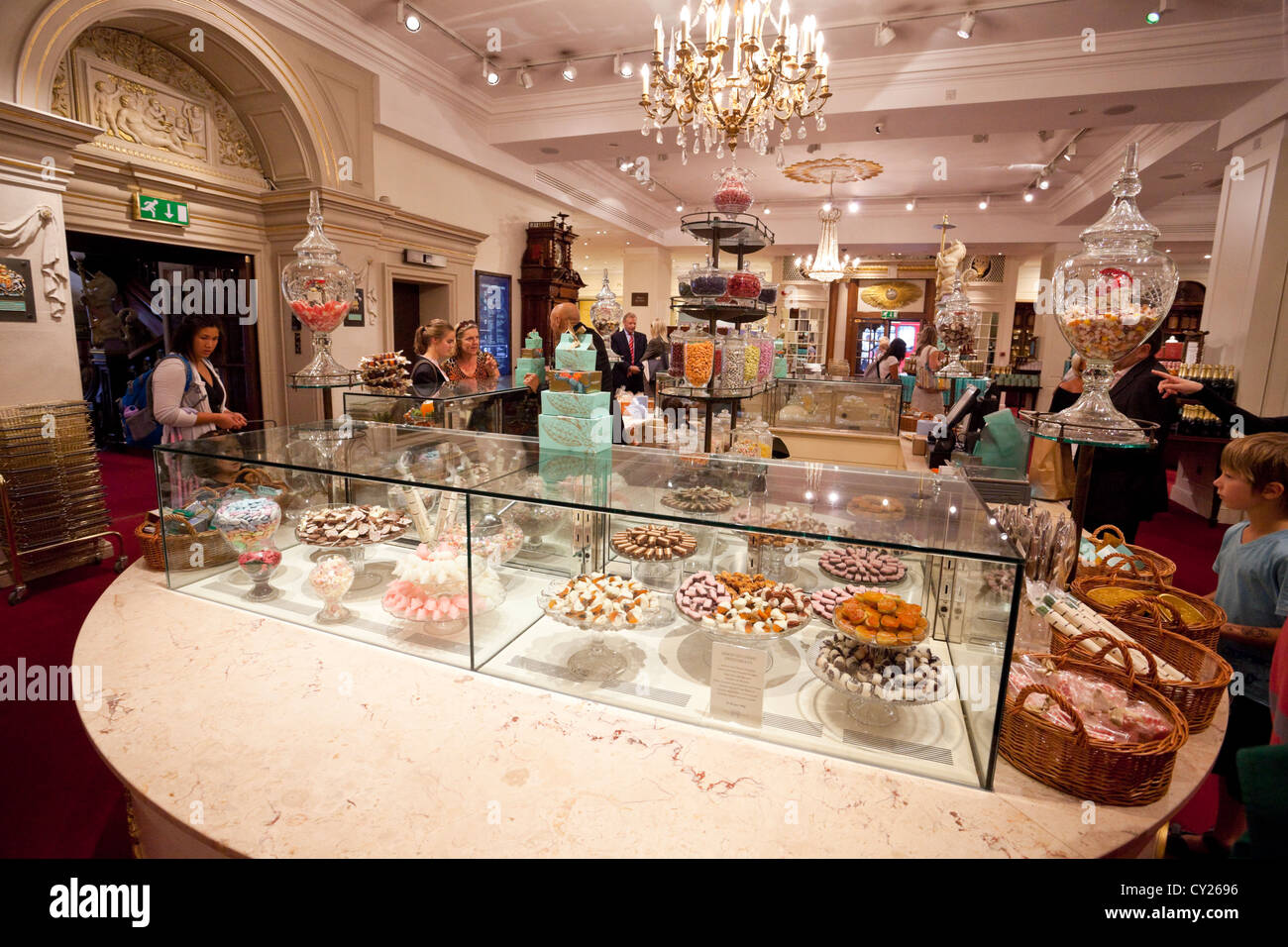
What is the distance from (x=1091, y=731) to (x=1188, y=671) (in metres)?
0.60

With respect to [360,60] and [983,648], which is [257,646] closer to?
[983,648]

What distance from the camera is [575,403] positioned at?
7.70ft

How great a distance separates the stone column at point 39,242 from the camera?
3.91 meters

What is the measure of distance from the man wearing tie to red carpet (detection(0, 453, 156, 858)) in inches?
187

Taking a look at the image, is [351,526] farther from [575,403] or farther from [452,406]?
[452,406]

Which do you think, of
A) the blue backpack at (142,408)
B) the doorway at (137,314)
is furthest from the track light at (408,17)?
the blue backpack at (142,408)

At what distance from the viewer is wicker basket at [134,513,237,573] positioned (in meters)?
2.33

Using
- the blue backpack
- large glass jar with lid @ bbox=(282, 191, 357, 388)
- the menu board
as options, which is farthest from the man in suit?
the menu board

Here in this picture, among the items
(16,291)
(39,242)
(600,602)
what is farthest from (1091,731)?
(39,242)

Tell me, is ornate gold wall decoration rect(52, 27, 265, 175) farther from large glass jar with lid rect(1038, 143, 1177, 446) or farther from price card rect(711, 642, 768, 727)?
large glass jar with lid rect(1038, 143, 1177, 446)

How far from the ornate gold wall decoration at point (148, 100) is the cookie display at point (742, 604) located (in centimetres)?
584

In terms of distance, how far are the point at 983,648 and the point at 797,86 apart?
13.2 feet
